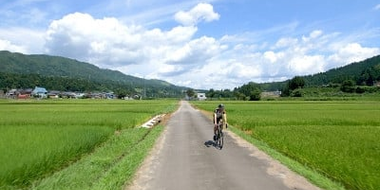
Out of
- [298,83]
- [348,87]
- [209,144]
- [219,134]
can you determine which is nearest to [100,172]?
[219,134]

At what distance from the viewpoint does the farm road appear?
1133cm

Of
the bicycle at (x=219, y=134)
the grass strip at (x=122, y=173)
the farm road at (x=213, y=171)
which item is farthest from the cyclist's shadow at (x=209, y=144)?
the grass strip at (x=122, y=173)

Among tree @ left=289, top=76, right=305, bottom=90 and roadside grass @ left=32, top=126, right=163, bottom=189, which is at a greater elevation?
tree @ left=289, top=76, right=305, bottom=90

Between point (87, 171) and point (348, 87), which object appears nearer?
point (87, 171)

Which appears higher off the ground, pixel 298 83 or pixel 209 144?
pixel 298 83

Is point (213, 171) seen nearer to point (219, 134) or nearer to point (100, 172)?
point (100, 172)

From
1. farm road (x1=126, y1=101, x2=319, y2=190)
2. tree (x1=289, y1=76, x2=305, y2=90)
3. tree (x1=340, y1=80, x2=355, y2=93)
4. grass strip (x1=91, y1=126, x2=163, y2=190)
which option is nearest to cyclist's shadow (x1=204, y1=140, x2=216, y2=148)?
farm road (x1=126, y1=101, x2=319, y2=190)

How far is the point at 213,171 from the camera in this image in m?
13.5

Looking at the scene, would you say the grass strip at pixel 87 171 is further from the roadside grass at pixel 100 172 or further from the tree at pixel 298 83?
the tree at pixel 298 83

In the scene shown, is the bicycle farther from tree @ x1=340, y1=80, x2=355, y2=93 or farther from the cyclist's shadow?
tree @ x1=340, y1=80, x2=355, y2=93

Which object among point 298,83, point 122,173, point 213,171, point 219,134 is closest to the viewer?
point 122,173

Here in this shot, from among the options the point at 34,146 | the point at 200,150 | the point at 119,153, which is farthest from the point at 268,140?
the point at 34,146

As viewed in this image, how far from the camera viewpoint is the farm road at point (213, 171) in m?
11.3

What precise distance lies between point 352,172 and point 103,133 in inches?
590
